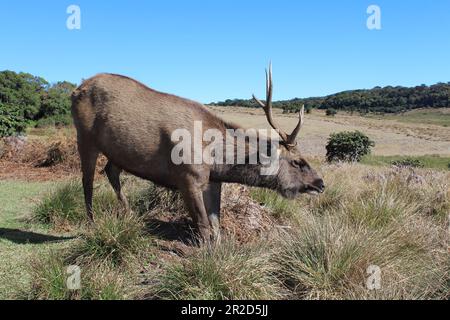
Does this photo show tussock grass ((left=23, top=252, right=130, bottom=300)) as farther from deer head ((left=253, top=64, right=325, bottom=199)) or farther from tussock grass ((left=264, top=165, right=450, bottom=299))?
deer head ((left=253, top=64, right=325, bottom=199))

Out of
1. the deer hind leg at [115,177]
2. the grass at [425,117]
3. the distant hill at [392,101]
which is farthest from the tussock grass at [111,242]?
the distant hill at [392,101]

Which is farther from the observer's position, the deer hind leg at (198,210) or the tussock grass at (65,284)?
the deer hind leg at (198,210)

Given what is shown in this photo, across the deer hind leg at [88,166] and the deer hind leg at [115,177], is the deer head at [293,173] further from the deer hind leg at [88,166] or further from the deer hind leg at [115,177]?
the deer hind leg at [88,166]

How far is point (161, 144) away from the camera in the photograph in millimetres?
6754

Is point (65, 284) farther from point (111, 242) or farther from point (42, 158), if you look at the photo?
point (42, 158)

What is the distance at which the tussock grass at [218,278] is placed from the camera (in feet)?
15.8

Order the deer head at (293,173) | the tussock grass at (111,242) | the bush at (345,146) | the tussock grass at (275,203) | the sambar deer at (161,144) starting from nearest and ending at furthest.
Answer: the tussock grass at (111,242), the sambar deer at (161,144), the deer head at (293,173), the tussock grass at (275,203), the bush at (345,146)

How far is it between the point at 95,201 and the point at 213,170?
256cm

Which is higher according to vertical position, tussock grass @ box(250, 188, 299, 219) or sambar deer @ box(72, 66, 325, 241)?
sambar deer @ box(72, 66, 325, 241)

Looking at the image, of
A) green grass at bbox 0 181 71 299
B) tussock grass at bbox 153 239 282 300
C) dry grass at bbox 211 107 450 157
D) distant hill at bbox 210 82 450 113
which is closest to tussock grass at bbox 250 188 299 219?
tussock grass at bbox 153 239 282 300

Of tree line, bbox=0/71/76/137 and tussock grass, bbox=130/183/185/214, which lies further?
tree line, bbox=0/71/76/137

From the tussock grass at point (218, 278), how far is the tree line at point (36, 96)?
40.2 metres

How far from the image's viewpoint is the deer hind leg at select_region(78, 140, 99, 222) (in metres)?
7.42
